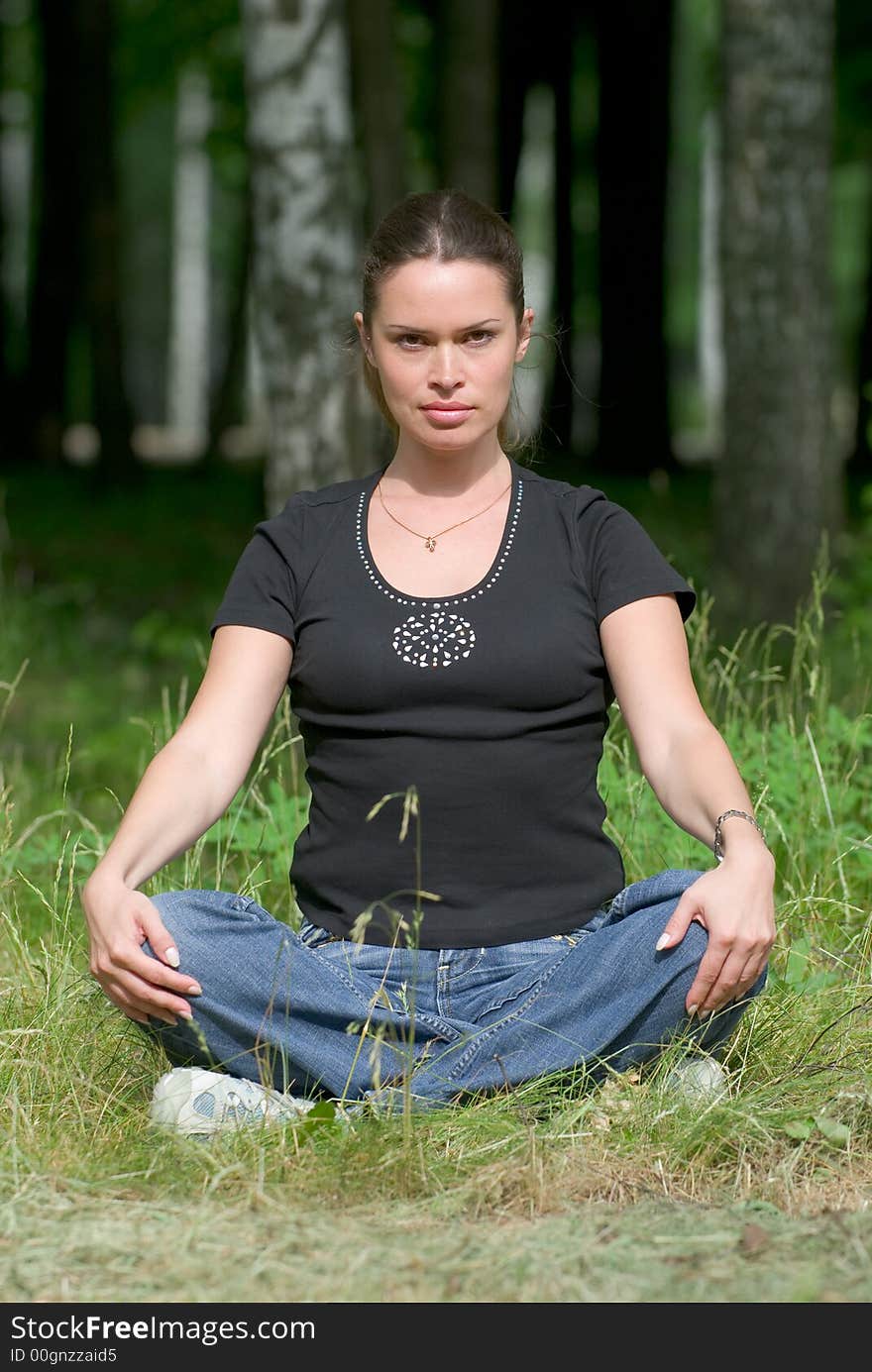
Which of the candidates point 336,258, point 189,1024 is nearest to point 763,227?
point 336,258

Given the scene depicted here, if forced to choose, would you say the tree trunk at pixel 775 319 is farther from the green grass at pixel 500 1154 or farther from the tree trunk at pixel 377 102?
the green grass at pixel 500 1154

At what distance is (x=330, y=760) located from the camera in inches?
117

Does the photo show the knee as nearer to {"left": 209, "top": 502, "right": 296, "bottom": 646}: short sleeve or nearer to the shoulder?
{"left": 209, "top": 502, "right": 296, "bottom": 646}: short sleeve

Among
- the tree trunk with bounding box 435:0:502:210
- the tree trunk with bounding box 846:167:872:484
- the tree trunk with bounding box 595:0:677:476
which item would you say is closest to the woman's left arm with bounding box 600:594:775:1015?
the tree trunk with bounding box 435:0:502:210

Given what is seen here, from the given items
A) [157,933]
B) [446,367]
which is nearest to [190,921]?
[157,933]

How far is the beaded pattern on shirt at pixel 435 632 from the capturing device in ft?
9.51

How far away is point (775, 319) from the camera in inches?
255

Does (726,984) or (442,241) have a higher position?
(442,241)

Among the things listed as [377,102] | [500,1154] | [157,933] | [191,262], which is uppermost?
[377,102]

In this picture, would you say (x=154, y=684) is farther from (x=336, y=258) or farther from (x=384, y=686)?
(x=384, y=686)

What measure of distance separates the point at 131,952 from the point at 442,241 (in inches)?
51.9

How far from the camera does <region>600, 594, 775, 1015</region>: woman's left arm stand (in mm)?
2623

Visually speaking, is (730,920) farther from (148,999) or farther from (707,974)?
(148,999)
